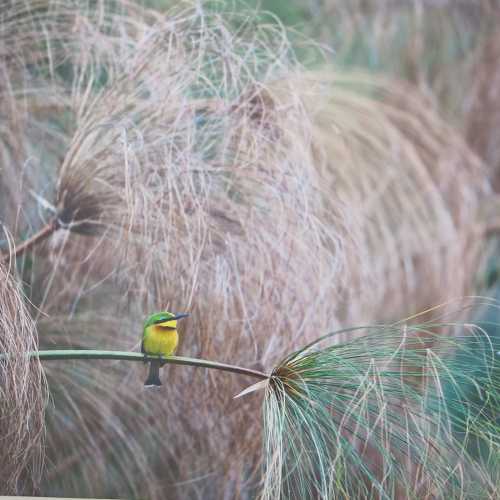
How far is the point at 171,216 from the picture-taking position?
5.30ft

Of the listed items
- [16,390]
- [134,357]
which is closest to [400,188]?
[134,357]

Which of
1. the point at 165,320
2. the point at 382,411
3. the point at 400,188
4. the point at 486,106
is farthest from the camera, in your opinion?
the point at 486,106

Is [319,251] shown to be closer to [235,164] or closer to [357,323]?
[235,164]

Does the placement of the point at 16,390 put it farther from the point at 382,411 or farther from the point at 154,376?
the point at 382,411

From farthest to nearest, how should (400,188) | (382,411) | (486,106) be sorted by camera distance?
(486,106), (400,188), (382,411)

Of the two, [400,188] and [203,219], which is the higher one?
[400,188]

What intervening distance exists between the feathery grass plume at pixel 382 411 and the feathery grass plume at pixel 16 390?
1.38ft

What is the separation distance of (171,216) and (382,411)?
578 millimetres

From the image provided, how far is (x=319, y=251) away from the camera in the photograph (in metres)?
1.73

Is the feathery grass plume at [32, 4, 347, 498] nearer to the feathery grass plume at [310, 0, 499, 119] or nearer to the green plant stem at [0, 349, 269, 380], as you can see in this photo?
the green plant stem at [0, 349, 269, 380]

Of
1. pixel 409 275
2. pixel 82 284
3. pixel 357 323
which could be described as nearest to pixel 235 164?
pixel 82 284

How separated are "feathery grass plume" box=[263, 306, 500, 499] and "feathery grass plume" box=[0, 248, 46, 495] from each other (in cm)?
42

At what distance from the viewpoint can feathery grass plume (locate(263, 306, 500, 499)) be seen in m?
1.35

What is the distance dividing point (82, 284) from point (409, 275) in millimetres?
950
